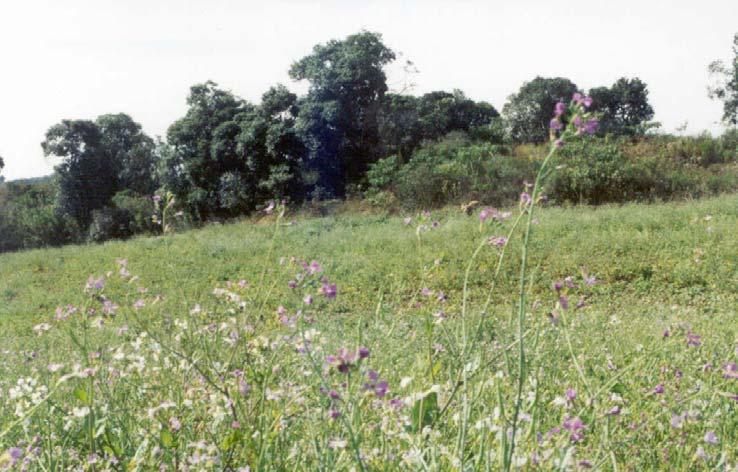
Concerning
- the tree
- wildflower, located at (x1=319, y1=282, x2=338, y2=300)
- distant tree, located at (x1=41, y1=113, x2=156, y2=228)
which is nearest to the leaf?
wildflower, located at (x1=319, y1=282, x2=338, y2=300)

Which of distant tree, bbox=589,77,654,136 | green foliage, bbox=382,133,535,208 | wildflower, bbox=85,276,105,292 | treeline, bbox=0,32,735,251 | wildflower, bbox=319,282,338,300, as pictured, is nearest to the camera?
wildflower, bbox=319,282,338,300

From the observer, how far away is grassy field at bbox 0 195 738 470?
1.80 meters

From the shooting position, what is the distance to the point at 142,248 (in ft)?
49.2

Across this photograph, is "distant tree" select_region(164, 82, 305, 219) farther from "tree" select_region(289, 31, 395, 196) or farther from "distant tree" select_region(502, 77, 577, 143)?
"distant tree" select_region(502, 77, 577, 143)

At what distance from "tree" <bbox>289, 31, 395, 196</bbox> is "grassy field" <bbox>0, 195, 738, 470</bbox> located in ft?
12.0

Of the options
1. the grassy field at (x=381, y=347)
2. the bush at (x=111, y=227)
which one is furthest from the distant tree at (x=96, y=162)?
the grassy field at (x=381, y=347)

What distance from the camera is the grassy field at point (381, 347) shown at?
180 centimetres

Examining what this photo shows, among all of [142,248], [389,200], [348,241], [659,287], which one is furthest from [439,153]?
[659,287]

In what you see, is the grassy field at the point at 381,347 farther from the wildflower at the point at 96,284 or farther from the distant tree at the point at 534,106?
the distant tree at the point at 534,106

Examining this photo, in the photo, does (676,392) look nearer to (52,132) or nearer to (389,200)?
(389,200)

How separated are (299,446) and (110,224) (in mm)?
22204

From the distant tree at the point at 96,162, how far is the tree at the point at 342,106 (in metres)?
7.71

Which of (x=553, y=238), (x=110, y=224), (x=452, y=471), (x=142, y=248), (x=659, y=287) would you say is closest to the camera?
(x=452, y=471)

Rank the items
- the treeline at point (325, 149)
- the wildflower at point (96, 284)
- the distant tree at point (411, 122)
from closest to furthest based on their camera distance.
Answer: the wildflower at point (96, 284) → the treeline at point (325, 149) → the distant tree at point (411, 122)
